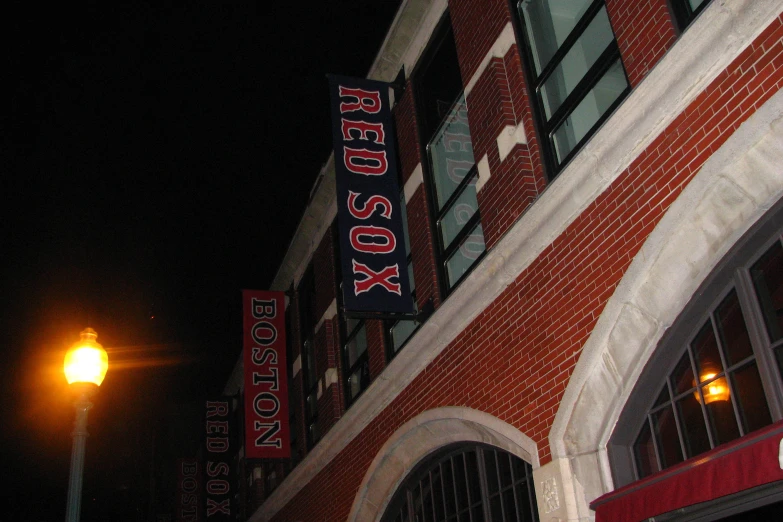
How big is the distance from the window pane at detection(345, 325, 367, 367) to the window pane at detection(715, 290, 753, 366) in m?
9.49

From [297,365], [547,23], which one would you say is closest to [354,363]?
[297,365]

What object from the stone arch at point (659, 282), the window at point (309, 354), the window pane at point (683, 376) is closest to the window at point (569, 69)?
the stone arch at point (659, 282)

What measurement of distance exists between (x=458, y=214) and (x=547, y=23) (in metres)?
3.16

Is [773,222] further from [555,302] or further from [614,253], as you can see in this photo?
[555,302]

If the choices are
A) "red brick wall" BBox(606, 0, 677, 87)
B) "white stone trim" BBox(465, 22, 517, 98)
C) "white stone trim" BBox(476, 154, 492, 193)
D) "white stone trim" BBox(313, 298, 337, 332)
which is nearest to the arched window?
"white stone trim" BBox(476, 154, 492, 193)

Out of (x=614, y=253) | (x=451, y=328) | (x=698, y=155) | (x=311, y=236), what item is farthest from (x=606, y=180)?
(x=311, y=236)

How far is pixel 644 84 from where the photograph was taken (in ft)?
22.9

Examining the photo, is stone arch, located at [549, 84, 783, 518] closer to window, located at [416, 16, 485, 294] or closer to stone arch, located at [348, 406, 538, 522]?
stone arch, located at [348, 406, 538, 522]

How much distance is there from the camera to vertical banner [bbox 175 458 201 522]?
96.9 ft

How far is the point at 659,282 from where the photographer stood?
6.91 meters

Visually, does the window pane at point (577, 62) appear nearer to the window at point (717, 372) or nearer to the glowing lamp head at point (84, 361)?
the window at point (717, 372)

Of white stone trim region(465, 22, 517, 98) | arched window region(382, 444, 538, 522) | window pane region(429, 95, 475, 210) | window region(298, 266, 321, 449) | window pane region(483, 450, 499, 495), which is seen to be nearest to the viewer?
arched window region(382, 444, 538, 522)

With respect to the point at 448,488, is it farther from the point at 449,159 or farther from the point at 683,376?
the point at 683,376

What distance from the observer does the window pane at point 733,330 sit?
252 inches
